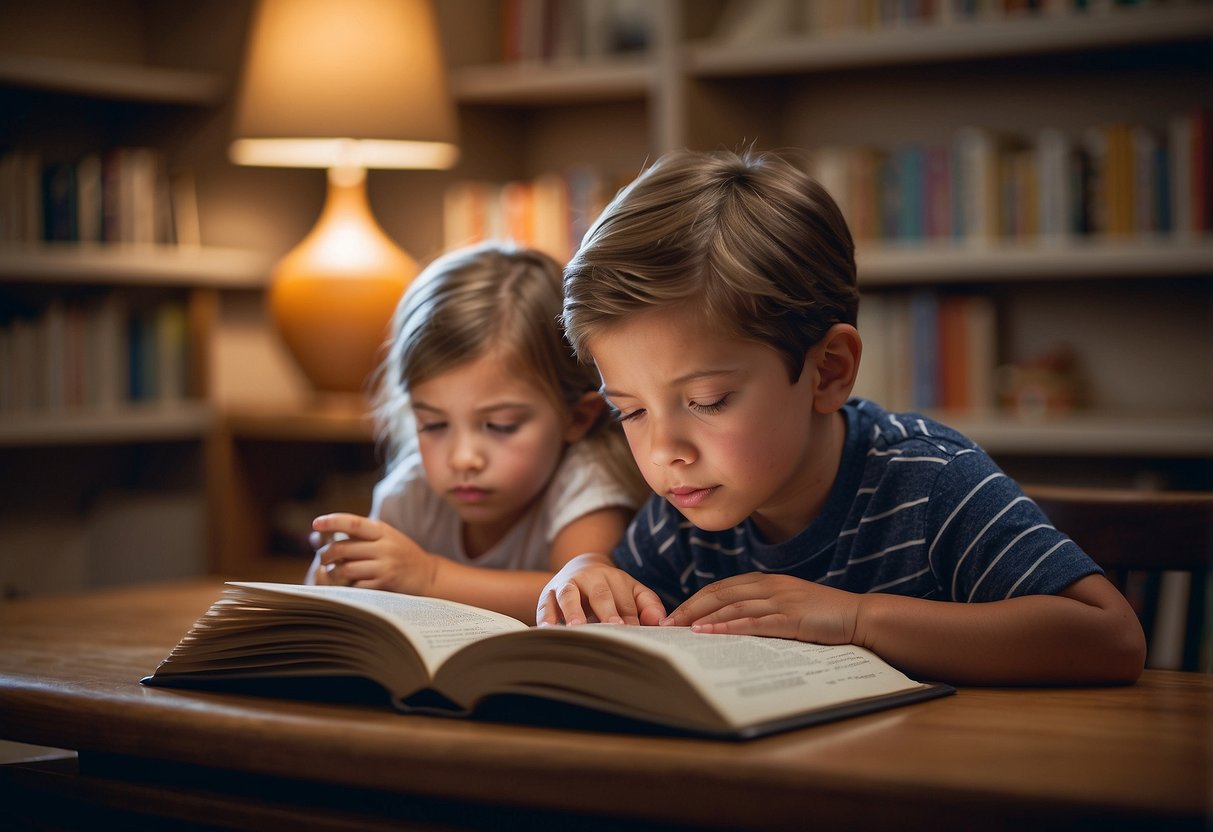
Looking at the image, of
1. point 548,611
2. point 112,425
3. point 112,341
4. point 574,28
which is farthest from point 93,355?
point 548,611

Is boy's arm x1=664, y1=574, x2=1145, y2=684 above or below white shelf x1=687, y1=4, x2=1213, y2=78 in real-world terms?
below

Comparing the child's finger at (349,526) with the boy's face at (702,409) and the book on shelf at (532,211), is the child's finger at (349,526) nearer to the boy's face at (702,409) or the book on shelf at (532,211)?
the boy's face at (702,409)

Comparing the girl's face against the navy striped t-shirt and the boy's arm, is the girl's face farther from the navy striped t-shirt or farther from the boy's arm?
the boy's arm

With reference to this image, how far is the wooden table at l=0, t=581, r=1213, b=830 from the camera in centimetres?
57

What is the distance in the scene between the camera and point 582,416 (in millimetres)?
1307

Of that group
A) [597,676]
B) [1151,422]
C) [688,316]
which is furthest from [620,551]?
[1151,422]

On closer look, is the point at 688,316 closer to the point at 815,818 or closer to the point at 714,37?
the point at 815,818

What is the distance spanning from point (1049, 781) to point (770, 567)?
0.50m

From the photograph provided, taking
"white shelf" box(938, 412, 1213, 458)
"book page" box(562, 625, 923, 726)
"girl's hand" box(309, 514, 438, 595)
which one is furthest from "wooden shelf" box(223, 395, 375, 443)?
"book page" box(562, 625, 923, 726)

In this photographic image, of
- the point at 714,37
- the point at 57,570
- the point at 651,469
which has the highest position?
the point at 714,37

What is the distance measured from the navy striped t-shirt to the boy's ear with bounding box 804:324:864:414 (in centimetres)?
7

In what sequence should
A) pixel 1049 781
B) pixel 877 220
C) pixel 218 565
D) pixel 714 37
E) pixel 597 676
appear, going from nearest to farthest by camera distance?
1. pixel 1049 781
2. pixel 597 676
3. pixel 877 220
4. pixel 714 37
5. pixel 218 565

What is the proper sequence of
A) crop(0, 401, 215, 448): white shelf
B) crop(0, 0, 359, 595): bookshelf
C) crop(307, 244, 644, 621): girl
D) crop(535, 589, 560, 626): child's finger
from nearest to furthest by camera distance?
crop(535, 589, 560, 626): child's finger < crop(307, 244, 644, 621): girl < crop(0, 401, 215, 448): white shelf < crop(0, 0, 359, 595): bookshelf

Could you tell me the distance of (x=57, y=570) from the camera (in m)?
3.15
